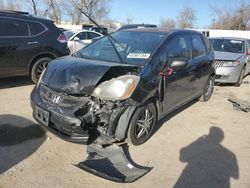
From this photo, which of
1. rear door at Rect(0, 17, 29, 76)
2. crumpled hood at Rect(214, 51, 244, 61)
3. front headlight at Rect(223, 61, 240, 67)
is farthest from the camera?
crumpled hood at Rect(214, 51, 244, 61)

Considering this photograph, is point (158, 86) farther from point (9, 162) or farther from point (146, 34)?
point (9, 162)

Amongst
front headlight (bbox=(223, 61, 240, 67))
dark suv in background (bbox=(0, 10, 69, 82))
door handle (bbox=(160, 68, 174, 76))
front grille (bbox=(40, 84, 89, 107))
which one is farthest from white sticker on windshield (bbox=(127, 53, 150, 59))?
front headlight (bbox=(223, 61, 240, 67))

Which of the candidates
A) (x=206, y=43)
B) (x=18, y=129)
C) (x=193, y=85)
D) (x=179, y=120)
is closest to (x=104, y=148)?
(x=18, y=129)

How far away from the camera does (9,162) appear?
365cm

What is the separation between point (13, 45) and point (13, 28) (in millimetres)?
425

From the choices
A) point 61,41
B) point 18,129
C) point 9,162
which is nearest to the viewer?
point 9,162

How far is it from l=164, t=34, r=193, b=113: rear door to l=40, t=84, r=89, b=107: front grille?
1501 mm

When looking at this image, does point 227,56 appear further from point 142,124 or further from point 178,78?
point 142,124

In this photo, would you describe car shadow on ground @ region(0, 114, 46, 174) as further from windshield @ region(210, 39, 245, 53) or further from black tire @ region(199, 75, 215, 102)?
windshield @ region(210, 39, 245, 53)

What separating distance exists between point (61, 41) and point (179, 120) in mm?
3991

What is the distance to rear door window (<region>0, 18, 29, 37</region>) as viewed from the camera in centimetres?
676

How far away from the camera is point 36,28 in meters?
7.27

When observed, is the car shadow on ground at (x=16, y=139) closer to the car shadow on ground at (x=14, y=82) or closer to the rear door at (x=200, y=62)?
the car shadow on ground at (x=14, y=82)

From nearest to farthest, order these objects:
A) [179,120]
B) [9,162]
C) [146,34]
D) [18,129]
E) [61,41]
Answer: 1. [9,162]
2. [18,129]
3. [146,34]
4. [179,120]
5. [61,41]
